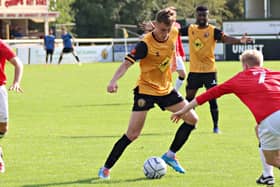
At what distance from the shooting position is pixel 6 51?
10094 mm

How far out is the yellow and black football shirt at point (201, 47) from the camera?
14141mm

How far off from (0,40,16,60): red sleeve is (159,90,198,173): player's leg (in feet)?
6.50

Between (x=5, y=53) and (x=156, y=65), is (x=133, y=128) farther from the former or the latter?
(x=5, y=53)

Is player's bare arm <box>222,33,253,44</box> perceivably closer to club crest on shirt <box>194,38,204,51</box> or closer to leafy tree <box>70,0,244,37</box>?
club crest on shirt <box>194,38,204,51</box>

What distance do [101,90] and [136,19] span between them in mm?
57091

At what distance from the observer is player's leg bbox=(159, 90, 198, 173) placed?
32.4ft

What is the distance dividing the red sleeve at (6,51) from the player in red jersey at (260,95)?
3009mm

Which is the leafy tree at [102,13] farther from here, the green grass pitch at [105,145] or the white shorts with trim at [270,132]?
the white shorts with trim at [270,132]

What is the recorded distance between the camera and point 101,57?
48.9 m

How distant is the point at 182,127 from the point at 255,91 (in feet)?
7.69

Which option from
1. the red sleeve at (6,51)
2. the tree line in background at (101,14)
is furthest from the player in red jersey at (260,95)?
the tree line in background at (101,14)

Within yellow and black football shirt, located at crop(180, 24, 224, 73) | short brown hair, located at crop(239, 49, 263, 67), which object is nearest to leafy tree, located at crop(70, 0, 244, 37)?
yellow and black football shirt, located at crop(180, 24, 224, 73)

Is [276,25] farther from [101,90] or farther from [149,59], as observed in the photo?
[149,59]

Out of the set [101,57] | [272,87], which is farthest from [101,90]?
[101,57]
